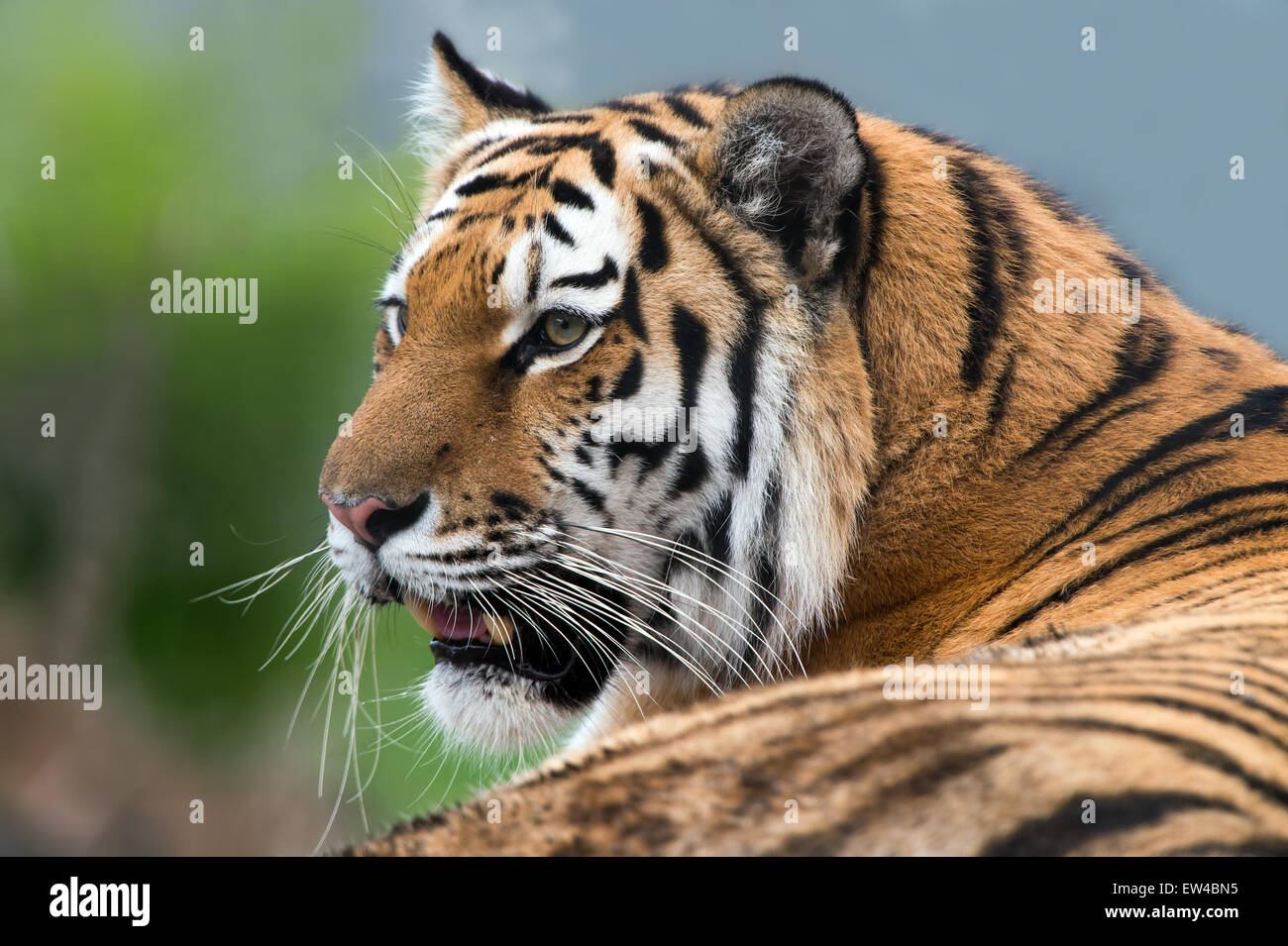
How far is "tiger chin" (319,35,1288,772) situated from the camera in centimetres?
187

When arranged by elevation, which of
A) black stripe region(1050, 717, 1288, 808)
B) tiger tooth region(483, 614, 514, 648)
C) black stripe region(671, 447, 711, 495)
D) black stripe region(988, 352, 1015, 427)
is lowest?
black stripe region(1050, 717, 1288, 808)

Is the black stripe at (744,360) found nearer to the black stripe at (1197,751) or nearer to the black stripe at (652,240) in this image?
the black stripe at (652,240)

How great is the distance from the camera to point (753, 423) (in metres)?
1.98

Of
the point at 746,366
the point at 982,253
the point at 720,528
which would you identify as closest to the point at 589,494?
the point at 720,528

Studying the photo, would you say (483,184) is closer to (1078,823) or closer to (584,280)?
(584,280)

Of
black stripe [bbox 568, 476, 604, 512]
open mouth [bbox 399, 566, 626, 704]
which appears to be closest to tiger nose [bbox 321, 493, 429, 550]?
open mouth [bbox 399, 566, 626, 704]

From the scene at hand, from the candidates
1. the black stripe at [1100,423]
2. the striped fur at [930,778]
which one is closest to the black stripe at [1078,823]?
the striped fur at [930,778]

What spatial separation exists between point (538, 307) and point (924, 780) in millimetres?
A: 1145

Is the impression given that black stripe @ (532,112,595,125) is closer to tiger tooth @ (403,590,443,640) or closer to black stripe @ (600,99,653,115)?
black stripe @ (600,99,653,115)

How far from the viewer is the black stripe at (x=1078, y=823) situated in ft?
3.17

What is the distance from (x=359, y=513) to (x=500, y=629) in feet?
1.02
